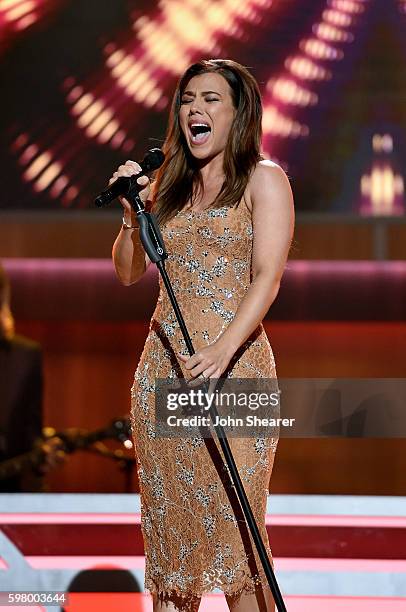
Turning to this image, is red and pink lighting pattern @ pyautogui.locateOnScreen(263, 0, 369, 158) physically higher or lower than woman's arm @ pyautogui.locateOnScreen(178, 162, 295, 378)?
higher

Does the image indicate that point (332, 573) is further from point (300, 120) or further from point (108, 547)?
point (300, 120)

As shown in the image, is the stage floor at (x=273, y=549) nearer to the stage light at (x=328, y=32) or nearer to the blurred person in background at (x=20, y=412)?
the blurred person in background at (x=20, y=412)

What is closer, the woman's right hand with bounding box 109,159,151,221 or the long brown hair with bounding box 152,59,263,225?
the woman's right hand with bounding box 109,159,151,221

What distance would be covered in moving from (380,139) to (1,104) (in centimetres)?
117

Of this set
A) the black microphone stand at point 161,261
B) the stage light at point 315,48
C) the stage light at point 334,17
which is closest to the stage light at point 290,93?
the stage light at point 315,48

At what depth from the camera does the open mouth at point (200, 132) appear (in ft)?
5.73

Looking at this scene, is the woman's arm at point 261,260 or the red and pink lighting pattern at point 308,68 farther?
the red and pink lighting pattern at point 308,68

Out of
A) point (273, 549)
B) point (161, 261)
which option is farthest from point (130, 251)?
point (273, 549)

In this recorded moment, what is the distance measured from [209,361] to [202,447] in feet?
0.71

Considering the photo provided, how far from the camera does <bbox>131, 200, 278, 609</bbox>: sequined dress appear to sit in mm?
1734

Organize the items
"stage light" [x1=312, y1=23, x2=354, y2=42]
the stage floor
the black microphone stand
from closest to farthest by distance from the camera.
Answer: the black microphone stand, the stage floor, "stage light" [x1=312, y1=23, x2=354, y2=42]

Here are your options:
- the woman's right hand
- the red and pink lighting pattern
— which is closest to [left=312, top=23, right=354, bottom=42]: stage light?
the red and pink lighting pattern

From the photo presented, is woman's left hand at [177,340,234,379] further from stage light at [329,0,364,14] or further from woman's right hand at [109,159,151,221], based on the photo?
stage light at [329,0,364,14]

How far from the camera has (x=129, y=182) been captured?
1593 millimetres
